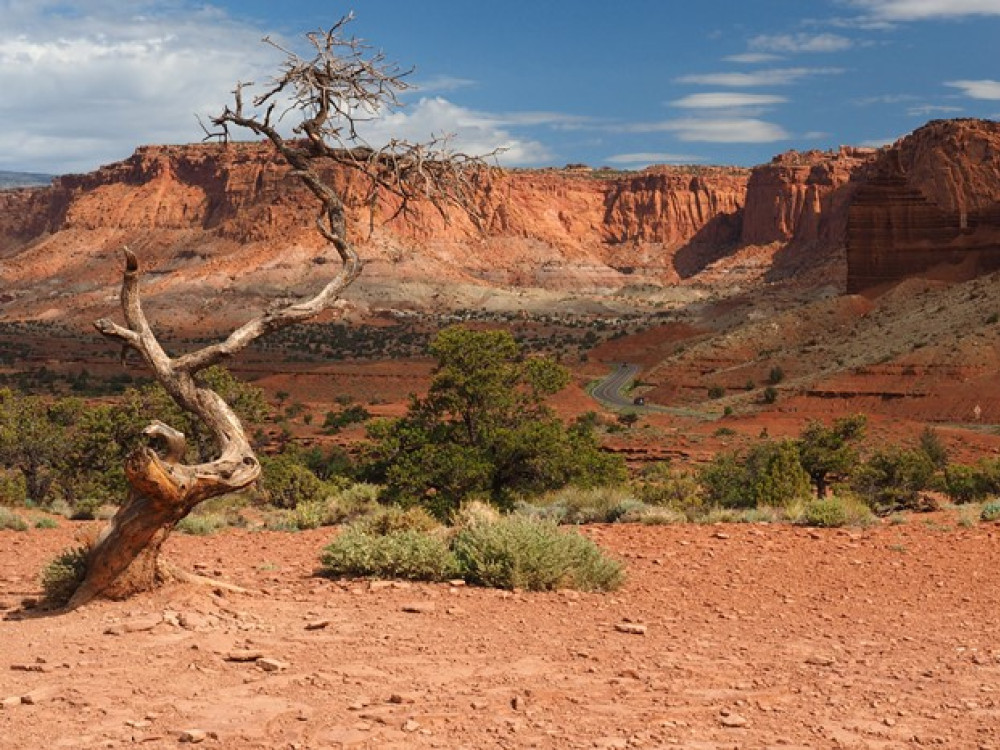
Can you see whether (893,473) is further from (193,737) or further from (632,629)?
(193,737)

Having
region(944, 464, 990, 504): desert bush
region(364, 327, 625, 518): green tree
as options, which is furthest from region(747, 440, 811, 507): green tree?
region(364, 327, 625, 518): green tree

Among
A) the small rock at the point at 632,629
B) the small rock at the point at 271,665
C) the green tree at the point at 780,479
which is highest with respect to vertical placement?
the small rock at the point at 271,665

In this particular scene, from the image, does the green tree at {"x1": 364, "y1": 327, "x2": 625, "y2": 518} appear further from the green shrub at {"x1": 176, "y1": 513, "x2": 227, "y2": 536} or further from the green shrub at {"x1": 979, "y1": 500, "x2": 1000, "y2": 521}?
the green shrub at {"x1": 979, "y1": 500, "x2": 1000, "y2": 521}

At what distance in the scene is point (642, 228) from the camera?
16812 centimetres

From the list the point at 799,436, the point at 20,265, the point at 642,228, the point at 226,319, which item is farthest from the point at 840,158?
the point at 799,436

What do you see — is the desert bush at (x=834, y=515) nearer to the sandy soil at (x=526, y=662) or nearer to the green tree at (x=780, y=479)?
the sandy soil at (x=526, y=662)

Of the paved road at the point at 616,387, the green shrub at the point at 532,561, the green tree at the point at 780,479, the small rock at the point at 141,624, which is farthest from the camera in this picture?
the paved road at the point at 616,387

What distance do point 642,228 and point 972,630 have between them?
164 meters

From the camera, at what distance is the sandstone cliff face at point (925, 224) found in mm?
69500

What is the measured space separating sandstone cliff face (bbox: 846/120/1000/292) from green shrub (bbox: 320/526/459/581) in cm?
6611

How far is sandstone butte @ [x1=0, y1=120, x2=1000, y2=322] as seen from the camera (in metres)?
74.8

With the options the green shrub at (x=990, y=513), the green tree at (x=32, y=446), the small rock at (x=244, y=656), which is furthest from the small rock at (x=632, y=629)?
the green tree at (x=32, y=446)

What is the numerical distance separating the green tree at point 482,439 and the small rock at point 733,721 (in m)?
10.5

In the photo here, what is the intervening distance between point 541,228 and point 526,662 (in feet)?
497
